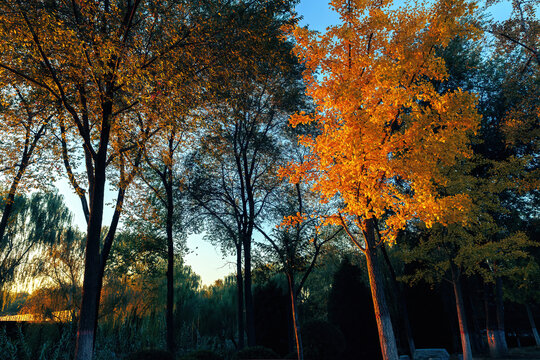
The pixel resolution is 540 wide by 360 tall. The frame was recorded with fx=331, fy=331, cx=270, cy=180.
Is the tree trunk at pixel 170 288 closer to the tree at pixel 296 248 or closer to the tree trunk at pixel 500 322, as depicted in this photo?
the tree at pixel 296 248

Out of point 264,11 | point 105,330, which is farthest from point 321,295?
point 264,11

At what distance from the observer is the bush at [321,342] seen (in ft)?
47.3

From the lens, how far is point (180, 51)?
970 cm

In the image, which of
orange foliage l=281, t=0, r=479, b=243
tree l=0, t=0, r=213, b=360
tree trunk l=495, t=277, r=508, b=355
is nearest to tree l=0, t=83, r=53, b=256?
tree l=0, t=0, r=213, b=360

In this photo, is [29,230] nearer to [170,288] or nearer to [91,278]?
[170,288]

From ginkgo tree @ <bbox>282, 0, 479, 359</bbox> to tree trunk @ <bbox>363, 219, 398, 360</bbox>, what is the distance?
0.02 meters

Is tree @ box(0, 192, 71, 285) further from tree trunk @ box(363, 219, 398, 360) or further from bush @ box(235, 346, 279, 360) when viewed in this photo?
tree trunk @ box(363, 219, 398, 360)

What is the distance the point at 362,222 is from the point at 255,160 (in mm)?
11157

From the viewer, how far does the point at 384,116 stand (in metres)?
7.88

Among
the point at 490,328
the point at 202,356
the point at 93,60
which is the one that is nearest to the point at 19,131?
the point at 93,60

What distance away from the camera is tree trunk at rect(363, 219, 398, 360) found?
7.75 metres

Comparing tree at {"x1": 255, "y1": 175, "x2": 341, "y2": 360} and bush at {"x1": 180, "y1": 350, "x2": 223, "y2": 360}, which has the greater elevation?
tree at {"x1": 255, "y1": 175, "x2": 341, "y2": 360}

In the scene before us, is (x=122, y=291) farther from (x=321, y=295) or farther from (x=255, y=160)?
(x=321, y=295)

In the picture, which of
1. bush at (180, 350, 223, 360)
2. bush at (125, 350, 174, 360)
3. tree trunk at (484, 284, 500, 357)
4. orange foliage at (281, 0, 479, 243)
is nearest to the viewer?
orange foliage at (281, 0, 479, 243)
